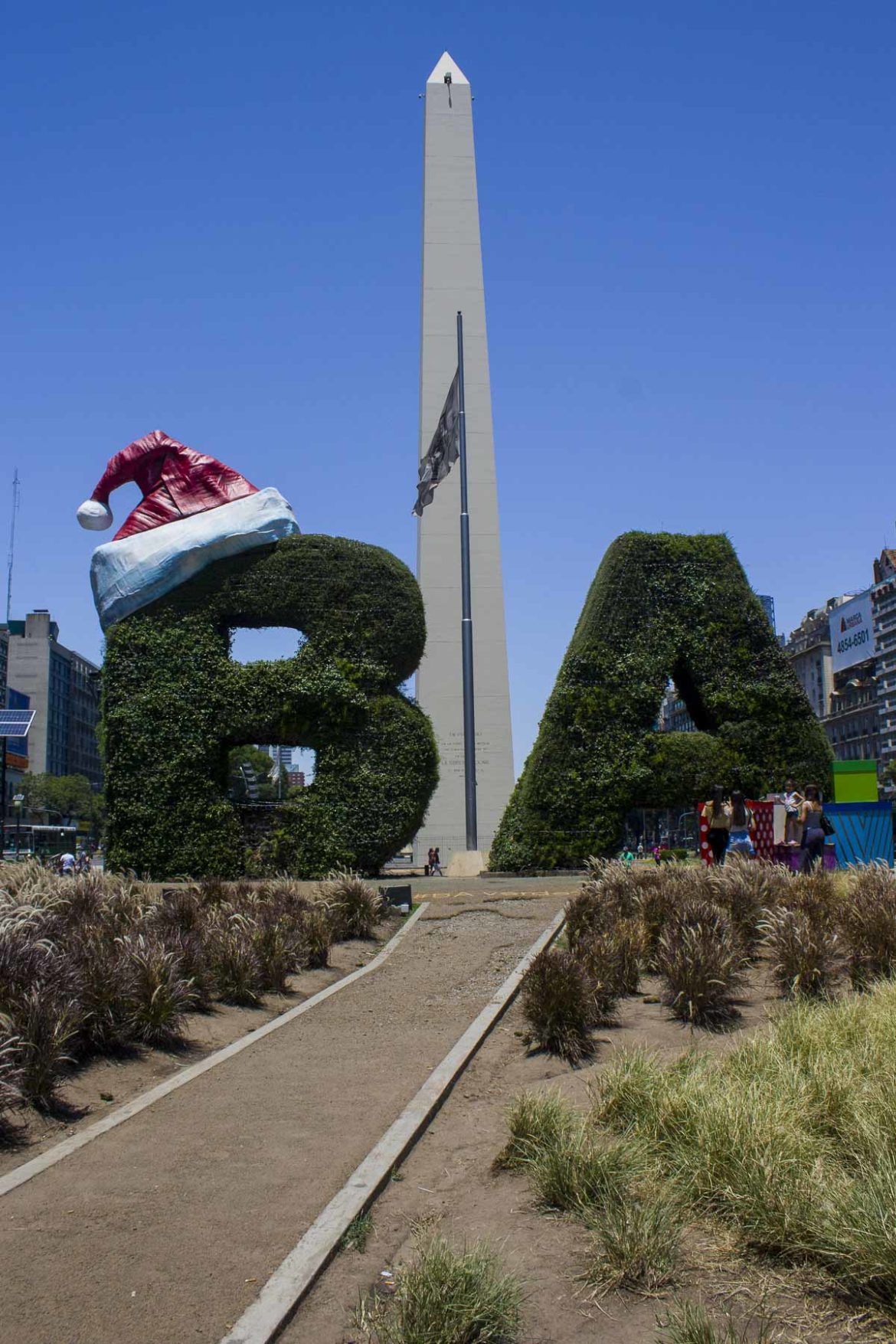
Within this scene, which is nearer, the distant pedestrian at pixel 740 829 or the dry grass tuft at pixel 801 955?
the dry grass tuft at pixel 801 955

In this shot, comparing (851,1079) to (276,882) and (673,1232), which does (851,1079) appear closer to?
(673,1232)

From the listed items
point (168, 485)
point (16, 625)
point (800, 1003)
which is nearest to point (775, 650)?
point (168, 485)

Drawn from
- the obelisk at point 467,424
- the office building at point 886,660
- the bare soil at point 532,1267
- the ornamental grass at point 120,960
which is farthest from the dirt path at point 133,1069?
the office building at point 886,660

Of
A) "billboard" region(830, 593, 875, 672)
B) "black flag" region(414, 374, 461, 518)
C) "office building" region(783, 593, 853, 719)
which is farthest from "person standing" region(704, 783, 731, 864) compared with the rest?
"office building" region(783, 593, 853, 719)

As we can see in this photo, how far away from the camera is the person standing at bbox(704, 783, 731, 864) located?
597 inches

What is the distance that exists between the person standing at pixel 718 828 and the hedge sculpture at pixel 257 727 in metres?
4.70

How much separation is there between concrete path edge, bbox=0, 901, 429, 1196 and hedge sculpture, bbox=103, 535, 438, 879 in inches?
254

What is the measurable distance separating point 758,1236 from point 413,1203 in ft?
5.38

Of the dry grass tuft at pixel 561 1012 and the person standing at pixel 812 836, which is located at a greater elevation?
the person standing at pixel 812 836

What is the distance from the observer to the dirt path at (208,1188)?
12.9ft

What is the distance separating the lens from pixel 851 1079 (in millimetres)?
5320

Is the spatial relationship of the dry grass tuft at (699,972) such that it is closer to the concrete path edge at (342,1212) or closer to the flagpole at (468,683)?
the concrete path edge at (342,1212)

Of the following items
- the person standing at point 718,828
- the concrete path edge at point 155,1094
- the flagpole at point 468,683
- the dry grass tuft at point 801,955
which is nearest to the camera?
the concrete path edge at point 155,1094

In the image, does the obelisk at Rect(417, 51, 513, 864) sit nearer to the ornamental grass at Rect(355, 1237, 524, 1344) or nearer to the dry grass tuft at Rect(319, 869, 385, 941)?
the dry grass tuft at Rect(319, 869, 385, 941)
